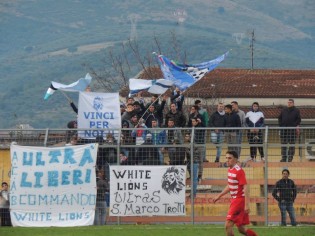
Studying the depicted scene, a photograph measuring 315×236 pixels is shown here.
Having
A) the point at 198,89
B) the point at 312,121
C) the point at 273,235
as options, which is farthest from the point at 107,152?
the point at 198,89

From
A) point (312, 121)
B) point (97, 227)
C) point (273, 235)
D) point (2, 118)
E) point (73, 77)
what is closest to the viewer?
point (273, 235)

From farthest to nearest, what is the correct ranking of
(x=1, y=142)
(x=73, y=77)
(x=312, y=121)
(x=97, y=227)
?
(x=73, y=77) → (x=312, y=121) → (x=1, y=142) → (x=97, y=227)

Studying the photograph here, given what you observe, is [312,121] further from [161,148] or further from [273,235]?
[273,235]

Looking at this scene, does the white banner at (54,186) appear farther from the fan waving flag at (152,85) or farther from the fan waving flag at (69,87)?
the fan waving flag at (152,85)

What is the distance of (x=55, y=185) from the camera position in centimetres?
2956

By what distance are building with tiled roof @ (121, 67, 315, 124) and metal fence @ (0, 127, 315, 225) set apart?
67.1ft

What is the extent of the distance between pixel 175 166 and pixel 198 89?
35210mm

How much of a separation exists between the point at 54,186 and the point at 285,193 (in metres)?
5.32

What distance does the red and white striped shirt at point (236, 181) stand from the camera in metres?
25.0

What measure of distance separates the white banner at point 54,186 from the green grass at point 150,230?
868 millimetres

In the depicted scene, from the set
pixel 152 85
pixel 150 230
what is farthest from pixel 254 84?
pixel 150 230

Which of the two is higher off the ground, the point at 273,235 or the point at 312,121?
the point at 312,121

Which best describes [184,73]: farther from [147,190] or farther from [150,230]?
[150,230]

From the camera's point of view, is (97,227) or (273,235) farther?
(97,227)
